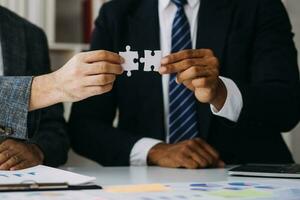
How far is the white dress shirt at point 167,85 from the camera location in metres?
1.70

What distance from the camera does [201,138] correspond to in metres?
1.90

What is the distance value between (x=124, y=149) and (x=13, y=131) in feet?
1.49

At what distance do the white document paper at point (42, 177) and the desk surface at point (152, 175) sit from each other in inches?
2.6

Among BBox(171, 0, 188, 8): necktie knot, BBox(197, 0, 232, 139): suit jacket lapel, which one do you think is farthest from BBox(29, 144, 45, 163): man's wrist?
BBox(171, 0, 188, 8): necktie knot

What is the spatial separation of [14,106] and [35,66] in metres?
0.47

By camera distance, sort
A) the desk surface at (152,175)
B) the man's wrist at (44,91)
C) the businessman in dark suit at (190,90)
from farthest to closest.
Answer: the businessman in dark suit at (190,90) < the man's wrist at (44,91) < the desk surface at (152,175)

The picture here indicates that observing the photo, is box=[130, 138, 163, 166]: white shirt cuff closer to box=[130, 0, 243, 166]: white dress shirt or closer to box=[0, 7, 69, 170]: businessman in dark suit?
box=[130, 0, 243, 166]: white dress shirt

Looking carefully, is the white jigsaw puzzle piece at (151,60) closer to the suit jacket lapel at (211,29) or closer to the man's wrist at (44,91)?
the man's wrist at (44,91)

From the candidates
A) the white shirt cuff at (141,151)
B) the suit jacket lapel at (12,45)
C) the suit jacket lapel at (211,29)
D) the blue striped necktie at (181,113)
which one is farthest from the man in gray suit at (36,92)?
the suit jacket lapel at (211,29)

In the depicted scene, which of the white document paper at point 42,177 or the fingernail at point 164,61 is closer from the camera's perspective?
the white document paper at point 42,177

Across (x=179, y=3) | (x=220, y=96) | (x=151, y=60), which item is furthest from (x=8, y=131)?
(x=179, y=3)

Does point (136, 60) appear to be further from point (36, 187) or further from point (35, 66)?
point (35, 66)

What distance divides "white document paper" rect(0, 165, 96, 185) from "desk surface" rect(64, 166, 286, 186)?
0.07 meters

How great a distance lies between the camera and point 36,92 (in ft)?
4.79
